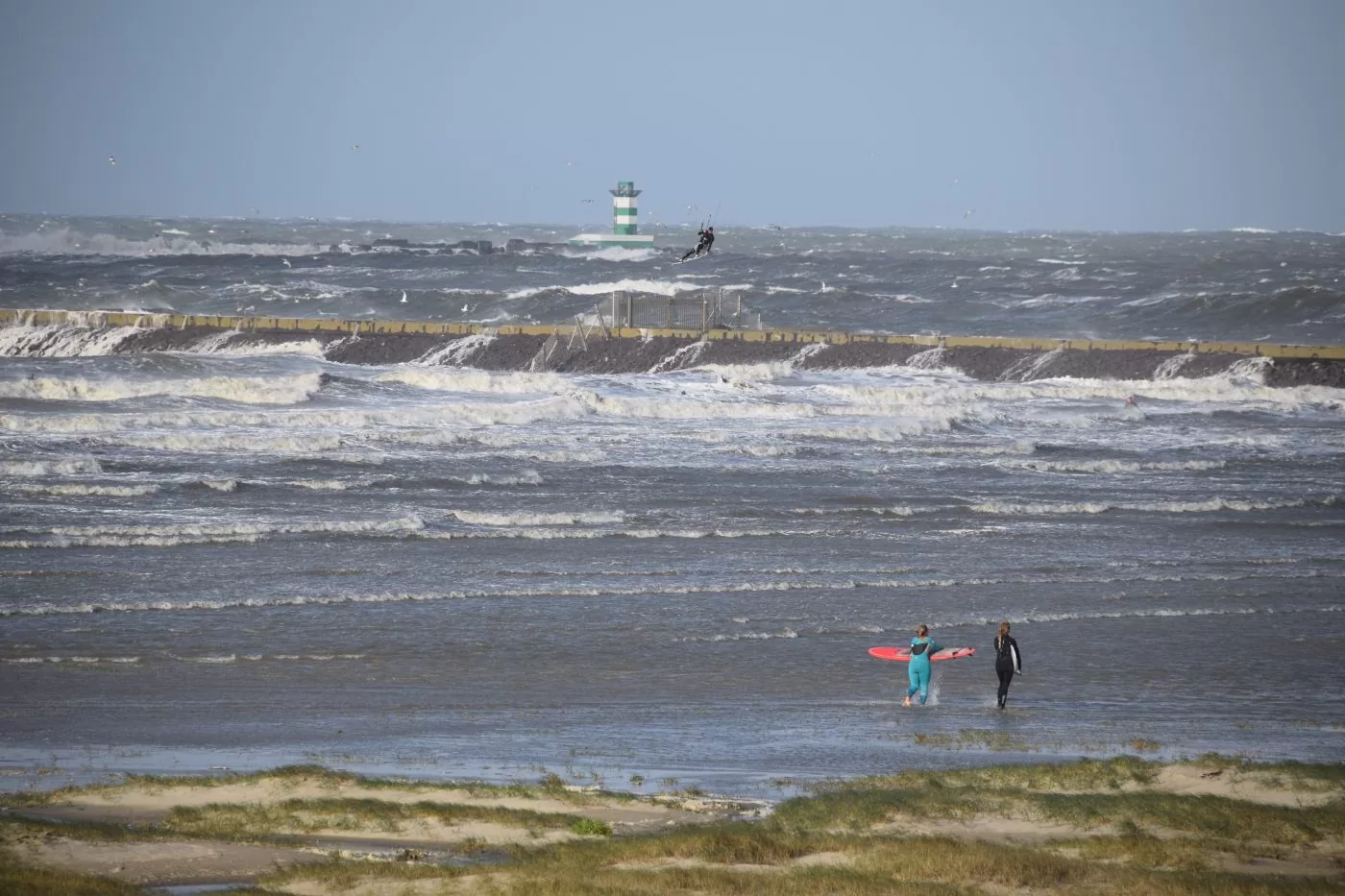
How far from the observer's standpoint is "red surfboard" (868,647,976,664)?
53.7 feet

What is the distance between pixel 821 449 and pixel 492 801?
23.6 metres

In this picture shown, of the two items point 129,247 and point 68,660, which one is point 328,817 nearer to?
point 68,660

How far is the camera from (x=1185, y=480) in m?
30.2

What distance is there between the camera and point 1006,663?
14.9 metres

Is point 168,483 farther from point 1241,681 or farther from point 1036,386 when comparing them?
point 1036,386

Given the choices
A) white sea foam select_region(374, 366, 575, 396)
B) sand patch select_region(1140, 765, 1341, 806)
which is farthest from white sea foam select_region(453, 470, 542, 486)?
sand patch select_region(1140, 765, 1341, 806)

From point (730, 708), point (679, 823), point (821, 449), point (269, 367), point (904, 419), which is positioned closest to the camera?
point (679, 823)

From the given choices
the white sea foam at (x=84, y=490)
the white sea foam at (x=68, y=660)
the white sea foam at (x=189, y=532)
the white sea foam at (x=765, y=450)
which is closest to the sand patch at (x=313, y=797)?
the white sea foam at (x=68, y=660)

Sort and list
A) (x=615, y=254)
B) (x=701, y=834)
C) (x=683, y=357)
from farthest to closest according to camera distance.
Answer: (x=615, y=254) → (x=683, y=357) → (x=701, y=834)

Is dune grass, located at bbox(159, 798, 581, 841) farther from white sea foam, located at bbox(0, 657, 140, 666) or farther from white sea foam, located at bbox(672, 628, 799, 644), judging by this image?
white sea foam, located at bbox(672, 628, 799, 644)

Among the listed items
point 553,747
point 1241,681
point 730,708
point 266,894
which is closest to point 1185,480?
point 1241,681

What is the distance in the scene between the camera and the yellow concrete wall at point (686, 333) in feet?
165

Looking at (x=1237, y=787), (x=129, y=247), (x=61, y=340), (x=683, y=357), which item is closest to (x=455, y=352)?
(x=683, y=357)

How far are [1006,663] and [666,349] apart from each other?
36.5m
